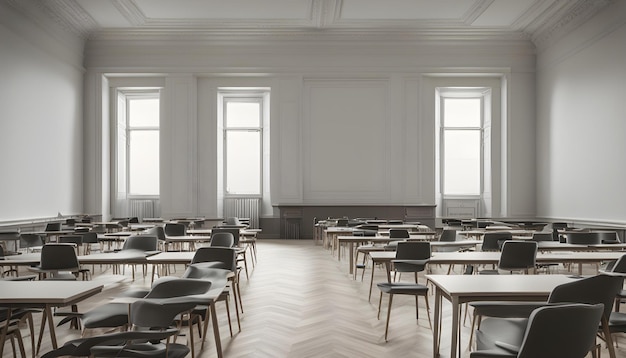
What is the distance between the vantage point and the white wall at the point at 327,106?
16.1 m

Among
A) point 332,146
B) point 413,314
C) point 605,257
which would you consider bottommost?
point 413,314

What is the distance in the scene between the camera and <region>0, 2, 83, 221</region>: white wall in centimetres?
1155

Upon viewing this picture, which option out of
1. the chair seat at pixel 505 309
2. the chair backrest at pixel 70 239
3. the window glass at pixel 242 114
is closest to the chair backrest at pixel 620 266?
the chair seat at pixel 505 309

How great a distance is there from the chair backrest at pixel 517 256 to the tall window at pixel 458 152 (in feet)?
38.8

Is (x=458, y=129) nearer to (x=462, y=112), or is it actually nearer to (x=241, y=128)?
(x=462, y=112)

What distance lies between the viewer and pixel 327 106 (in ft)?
53.7

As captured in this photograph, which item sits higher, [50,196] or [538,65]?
[538,65]

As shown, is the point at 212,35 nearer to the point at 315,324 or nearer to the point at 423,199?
the point at 423,199

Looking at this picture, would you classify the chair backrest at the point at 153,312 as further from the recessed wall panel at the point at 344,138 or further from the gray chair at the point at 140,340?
the recessed wall panel at the point at 344,138

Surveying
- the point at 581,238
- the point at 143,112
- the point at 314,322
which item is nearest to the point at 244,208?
the point at 143,112

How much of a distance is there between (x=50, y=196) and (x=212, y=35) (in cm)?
628

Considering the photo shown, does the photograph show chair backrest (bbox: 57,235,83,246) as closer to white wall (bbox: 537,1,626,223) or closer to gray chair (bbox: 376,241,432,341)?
gray chair (bbox: 376,241,432,341)

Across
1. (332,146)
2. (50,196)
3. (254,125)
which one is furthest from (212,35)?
(50,196)

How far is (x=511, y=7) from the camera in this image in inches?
553
